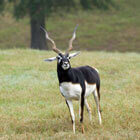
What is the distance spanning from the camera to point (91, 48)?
2956 centimetres

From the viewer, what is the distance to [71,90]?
24.8ft

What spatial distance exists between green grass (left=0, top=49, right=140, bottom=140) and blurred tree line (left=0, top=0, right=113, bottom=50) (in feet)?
20.4

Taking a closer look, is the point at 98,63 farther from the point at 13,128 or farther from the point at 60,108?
the point at 13,128

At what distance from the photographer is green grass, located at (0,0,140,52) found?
30.4 m

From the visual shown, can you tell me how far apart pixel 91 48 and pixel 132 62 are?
45.5 feet

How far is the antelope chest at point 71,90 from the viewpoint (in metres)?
7.55

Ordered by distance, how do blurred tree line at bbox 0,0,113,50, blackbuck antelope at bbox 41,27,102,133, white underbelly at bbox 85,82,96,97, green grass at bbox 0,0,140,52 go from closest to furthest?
blackbuck antelope at bbox 41,27,102,133, white underbelly at bbox 85,82,96,97, blurred tree line at bbox 0,0,113,50, green grass at bbox 0,0,140,52

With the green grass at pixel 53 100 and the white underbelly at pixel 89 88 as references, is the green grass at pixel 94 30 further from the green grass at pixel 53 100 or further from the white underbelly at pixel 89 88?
the white underbelly at pixel 89 88

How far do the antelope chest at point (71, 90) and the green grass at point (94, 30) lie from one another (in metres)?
21.5

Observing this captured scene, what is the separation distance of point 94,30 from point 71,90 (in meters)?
26.6

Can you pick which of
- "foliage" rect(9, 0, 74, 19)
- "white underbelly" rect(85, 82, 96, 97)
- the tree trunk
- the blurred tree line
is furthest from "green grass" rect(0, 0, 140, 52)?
"white underbelly" rect(85, 82, 96, 97)

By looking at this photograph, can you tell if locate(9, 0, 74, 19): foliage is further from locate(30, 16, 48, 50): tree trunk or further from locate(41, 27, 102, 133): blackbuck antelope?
locate(41, 27, 102, 133): blackbuck antelope

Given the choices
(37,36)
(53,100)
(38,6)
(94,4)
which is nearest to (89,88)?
(53,100)

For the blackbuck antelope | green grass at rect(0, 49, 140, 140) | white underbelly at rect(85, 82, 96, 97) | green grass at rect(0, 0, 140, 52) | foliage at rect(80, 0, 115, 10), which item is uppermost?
foliage at rect(80, 0, 115, 10)
